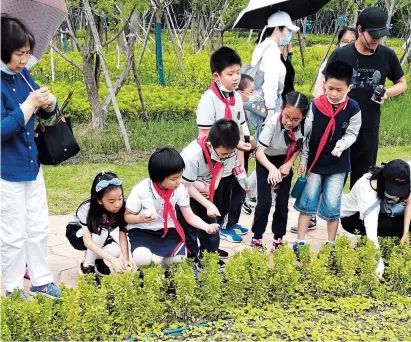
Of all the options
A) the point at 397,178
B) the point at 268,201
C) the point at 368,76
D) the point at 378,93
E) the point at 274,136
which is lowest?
the point at 268,201

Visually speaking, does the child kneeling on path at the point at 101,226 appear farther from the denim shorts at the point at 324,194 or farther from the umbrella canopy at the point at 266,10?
the umbrella canopy at the point at 266,10

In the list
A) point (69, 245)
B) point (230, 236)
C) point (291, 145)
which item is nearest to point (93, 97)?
point (69, 245)

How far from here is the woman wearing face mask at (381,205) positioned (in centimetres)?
419

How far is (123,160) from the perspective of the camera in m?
7.31

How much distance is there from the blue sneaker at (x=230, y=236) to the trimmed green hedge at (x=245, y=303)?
0.95 meters

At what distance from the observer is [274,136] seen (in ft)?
15.0

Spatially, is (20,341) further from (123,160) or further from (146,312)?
(123,160)

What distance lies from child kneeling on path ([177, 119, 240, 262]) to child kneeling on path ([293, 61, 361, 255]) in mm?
715

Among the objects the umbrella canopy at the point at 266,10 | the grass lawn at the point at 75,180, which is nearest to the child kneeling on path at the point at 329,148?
the umbrella canopy at the point at 266,10

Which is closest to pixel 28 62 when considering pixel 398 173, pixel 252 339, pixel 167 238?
pixel 167 238

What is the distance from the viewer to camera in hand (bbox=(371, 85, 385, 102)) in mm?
4730

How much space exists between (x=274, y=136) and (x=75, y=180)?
274 centimetres

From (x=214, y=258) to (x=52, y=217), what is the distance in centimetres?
217

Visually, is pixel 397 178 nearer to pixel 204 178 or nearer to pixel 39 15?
pixel 204 178
